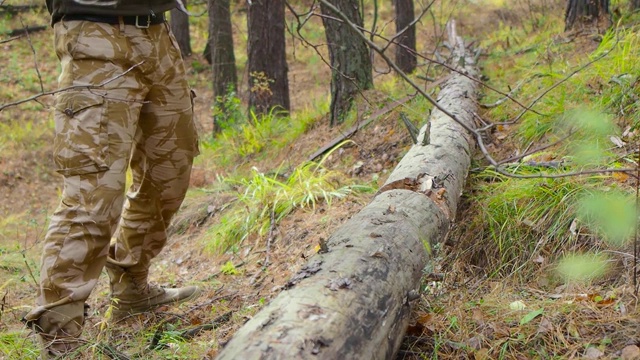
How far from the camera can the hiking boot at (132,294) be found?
334cm

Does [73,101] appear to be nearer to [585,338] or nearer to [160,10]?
[160,10]

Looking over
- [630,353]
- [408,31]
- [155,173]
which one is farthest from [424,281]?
[408,31]

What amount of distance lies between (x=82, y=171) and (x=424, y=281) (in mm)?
1572

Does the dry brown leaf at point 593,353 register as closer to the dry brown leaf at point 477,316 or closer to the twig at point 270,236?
the dry brown leaf at point 477,316

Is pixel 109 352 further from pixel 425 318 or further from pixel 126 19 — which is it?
pixel 126 19

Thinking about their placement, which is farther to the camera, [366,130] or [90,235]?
[366,130]

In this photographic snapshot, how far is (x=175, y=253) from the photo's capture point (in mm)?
4875

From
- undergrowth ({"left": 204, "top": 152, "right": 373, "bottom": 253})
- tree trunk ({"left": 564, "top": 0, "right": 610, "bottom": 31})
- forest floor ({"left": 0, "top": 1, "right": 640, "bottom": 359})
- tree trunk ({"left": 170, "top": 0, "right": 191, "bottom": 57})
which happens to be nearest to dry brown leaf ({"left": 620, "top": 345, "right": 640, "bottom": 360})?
forest floor ({"left": 0, "top": 1, "right": 640, "bottom": 359})

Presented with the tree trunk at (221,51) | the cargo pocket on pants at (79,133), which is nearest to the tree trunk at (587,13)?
the tree trunk at (221,51)

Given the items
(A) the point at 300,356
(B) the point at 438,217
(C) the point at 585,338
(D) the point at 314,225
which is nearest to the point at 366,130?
(D) the point at 314,225

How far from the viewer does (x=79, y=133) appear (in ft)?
8.75

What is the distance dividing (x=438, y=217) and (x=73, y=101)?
1.77 metres

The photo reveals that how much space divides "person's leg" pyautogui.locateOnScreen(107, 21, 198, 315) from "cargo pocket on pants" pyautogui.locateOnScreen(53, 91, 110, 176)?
0.38m

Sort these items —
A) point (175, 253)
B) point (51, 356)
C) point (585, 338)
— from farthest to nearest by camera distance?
point (175, 253), point (51, 356), point (585, 338)
